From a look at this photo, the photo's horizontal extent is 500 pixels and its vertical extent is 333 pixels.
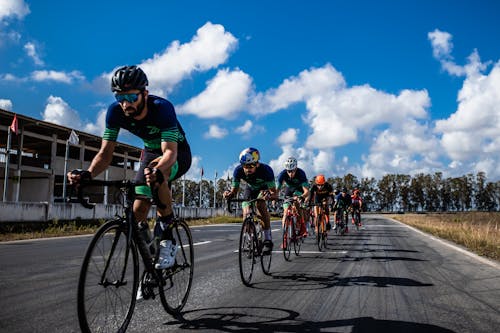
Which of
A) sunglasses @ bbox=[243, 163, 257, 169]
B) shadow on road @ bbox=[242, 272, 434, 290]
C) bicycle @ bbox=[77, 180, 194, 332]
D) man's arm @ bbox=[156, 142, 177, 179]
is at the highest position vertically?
sunglasses @ bbox=[243, 163, 257, 169]

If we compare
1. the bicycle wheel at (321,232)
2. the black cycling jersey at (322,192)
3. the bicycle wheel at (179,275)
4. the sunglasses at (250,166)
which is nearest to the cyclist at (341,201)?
the black cycling jersey at (322,192)

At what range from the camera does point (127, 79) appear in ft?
11.8

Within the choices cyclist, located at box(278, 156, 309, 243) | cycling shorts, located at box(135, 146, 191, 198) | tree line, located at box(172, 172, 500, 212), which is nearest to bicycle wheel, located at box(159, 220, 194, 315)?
cycling shorts, located at box(135, 146, 191, 198)

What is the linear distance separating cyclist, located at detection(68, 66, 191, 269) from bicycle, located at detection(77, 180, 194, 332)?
0.54 feet

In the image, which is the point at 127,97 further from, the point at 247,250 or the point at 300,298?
the point at 247,250

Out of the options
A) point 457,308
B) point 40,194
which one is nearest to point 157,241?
point 457,308

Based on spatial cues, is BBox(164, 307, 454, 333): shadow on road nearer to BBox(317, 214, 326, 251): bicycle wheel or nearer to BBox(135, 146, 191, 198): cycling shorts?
BBox(135, 146, 191, 198): cycling shorts

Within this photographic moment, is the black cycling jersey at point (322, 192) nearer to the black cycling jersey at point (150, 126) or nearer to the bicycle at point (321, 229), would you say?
the bicycle at point (321, 229)

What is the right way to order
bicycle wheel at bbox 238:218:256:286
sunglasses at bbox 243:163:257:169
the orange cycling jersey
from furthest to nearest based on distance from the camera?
the orange cycling jersey, sunglasses at bbox 243:163:257:169, bicycle wheel at bbox 238:218:256:286

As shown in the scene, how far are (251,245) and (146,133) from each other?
113 inches

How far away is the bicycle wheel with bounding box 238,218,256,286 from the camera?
5.76 meters

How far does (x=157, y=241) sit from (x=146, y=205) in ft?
1.23

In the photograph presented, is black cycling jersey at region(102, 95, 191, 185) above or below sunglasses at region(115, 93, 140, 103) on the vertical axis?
below

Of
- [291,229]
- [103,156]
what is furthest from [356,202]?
[103,156]
